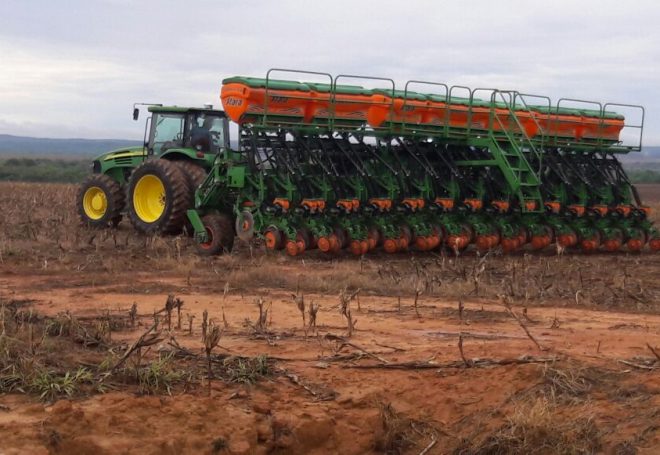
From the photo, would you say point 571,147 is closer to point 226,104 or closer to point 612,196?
point 612,196

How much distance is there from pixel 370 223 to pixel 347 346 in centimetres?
771

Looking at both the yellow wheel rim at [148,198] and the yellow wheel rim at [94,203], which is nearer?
the yellow wheel rim at [148,198]

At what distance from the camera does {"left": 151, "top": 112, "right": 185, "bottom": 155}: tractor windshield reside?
704 inches

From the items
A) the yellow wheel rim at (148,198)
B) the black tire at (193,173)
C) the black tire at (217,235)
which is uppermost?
the black tire at (193,173)

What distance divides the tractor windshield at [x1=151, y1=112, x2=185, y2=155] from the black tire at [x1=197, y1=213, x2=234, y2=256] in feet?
9.32

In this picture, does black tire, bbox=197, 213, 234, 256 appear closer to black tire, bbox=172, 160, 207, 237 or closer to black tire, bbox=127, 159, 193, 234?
black tire, bbox=127, 159, 193, 234

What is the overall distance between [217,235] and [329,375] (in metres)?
8.33

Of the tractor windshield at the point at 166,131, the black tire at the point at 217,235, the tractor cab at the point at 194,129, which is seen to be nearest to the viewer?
the black tire at the point at 217,235

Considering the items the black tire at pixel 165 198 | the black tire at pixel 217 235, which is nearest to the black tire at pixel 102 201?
the black tire at pixel 165 198

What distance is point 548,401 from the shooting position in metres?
6.67

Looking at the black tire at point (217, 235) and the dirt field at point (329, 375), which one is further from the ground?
the black tire at point (217, 235)

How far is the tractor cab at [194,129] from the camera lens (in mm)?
17750

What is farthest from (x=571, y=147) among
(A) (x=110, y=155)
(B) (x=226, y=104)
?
(A) (x=110, y=155)

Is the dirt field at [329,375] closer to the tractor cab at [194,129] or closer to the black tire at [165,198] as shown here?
the black tire at [165,198]
